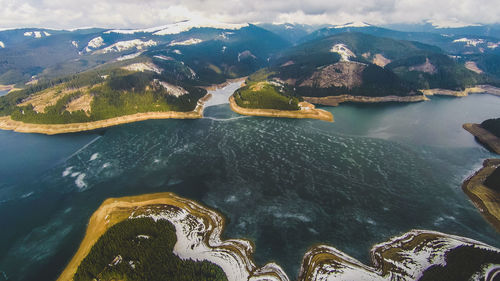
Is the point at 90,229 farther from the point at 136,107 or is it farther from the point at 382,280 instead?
the point at 136,107

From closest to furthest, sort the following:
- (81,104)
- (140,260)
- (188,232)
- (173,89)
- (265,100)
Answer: (140,260) < (188,232) < (81,104) < (265,100) < (173,89)

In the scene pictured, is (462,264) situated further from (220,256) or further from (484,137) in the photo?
(484,137)

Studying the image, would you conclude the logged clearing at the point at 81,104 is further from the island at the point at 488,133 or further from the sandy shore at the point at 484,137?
the island at the point at 488,133

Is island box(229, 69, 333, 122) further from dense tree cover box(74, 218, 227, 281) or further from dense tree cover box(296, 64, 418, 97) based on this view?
dense tree cover box(74, 218, 227, 281)

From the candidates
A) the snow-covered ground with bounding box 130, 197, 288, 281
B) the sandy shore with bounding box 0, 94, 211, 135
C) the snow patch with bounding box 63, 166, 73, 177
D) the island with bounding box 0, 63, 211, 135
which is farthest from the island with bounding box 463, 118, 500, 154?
the snow patch with bounding box 63, 166, 73, 177

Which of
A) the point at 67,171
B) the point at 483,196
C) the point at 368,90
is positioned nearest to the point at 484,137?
the point at 483,196
